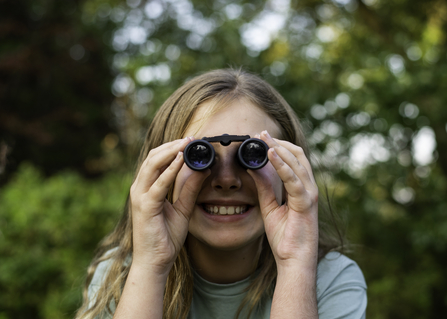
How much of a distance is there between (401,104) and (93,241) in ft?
12.0

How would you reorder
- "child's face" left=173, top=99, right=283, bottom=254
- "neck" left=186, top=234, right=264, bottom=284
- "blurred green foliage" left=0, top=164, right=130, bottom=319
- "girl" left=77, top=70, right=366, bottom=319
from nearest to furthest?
1. "girl" left=77, top=70, right=366, bottom=319
2. "child's face" left=173, top=99, right=283, bottom=254
3. "neck" left=186, top=234, right=264, bottom=284
4. "blurred green foliage" left=0, top=164, right=130, bottom=319

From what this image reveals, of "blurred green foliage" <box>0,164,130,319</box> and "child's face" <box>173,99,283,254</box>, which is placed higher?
"child's face" <box>173,99,283,254</box>

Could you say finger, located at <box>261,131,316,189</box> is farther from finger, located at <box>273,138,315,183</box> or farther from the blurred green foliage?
the blurred green foliage

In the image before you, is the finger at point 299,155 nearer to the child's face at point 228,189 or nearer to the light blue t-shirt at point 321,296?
the child's face at point 228,189

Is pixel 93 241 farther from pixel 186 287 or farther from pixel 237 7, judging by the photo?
pixel 237 7

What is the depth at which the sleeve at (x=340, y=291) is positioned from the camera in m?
1.81

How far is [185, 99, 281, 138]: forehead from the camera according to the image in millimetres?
1844

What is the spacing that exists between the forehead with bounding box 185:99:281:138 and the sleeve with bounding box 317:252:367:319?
811 mm

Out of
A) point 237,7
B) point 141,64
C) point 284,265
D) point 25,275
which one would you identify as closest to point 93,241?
point 25,275

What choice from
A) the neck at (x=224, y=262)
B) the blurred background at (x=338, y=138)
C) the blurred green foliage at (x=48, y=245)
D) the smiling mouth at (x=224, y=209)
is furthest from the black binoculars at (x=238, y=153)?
the blurred green foliage at (x=48, y=245)

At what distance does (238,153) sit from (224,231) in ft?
1.26

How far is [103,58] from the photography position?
9.21 m

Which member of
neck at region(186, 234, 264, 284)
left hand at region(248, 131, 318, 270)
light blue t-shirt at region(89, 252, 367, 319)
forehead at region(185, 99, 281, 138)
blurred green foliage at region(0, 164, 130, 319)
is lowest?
blurred green foliage at region(0, 164, 130, 319)

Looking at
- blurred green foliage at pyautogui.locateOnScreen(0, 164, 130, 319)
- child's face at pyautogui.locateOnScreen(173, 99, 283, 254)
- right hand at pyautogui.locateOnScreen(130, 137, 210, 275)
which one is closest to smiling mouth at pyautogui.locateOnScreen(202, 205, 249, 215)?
child's face at pyautogui.locateOnScreen(173, 99, 283, 254)
